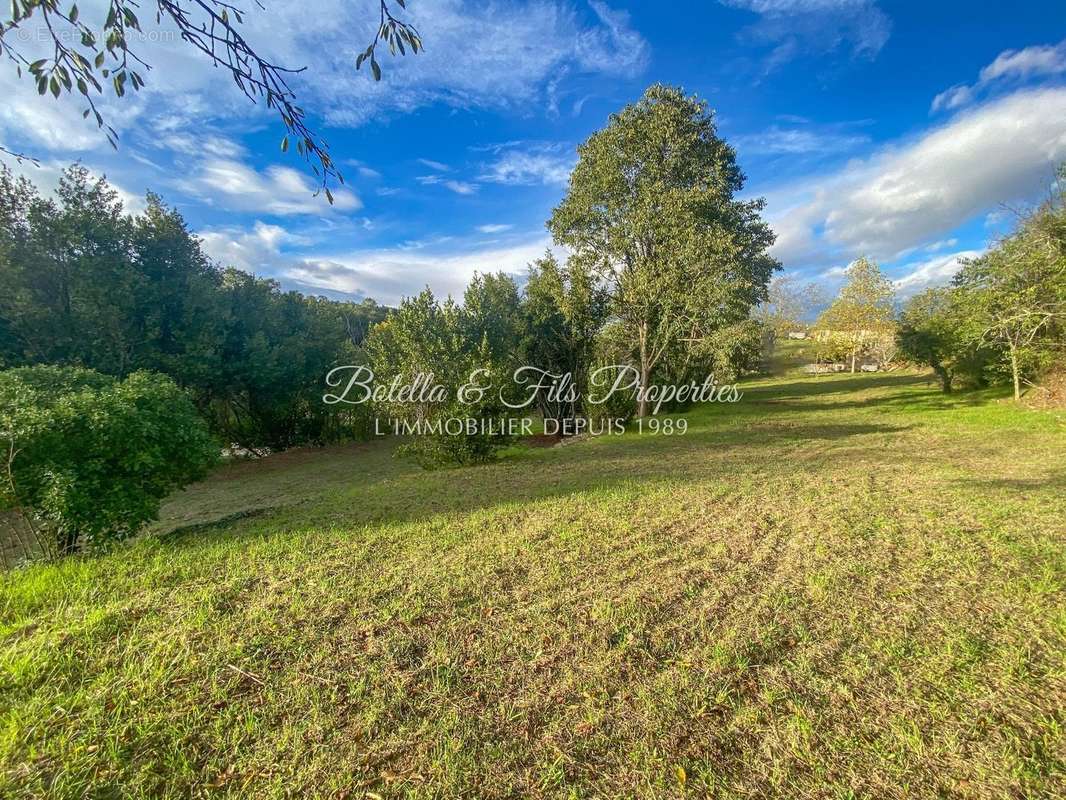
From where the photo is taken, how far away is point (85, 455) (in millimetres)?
4066

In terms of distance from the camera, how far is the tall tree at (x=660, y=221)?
12477 millimetres

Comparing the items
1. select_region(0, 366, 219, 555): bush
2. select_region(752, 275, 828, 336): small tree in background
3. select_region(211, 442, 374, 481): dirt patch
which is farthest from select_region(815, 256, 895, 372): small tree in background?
select_region(0, 366, 219, 555): bush

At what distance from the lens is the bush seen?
146 inches

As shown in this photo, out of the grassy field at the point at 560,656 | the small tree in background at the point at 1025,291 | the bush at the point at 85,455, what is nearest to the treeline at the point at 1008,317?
the small tree in background at the point at 1025,291

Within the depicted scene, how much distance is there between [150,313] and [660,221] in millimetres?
13960

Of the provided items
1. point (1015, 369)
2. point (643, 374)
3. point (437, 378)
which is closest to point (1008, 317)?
point (1015, 369)

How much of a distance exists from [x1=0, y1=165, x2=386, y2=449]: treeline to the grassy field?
8.28 meters

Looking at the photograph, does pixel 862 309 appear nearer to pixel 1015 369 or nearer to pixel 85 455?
pixel 1015 369

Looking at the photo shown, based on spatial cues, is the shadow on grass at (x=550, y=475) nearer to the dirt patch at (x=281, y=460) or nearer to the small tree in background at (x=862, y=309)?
the dirt patch at (x=281, y=460)

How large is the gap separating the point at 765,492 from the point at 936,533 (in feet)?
5.75

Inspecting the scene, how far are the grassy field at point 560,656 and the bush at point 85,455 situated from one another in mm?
452

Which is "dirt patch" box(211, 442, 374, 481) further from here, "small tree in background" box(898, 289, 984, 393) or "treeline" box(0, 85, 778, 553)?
"small tree in background" box(898, 289, 984, 393)

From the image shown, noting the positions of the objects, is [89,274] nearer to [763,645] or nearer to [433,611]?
[433,611]

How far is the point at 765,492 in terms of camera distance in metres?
5.58
